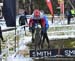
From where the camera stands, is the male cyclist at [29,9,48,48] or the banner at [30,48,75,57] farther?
the male cyclist at [29,9,48,48]

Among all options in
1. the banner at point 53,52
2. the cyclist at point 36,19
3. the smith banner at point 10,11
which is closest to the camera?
the smith banner at point 10,11

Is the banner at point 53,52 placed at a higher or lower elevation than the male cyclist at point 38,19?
lower

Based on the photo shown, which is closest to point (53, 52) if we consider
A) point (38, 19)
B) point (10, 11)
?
point (38, 19)

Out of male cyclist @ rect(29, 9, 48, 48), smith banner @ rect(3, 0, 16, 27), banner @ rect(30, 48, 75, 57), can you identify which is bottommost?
banner @ rect(30, 48, 75, 57)

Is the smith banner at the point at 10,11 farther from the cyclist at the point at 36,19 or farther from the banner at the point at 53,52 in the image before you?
the cyclist at the point at 36,19

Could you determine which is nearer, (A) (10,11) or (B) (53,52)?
(A) (10,11)

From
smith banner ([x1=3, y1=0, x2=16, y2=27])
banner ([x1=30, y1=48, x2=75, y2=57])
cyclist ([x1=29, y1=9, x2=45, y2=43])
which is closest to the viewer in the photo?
smith banner ([x1=3, y1=0, x2=16, y2=27])

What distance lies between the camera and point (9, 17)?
Answer: 8.37 metres

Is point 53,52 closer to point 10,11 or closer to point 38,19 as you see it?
point 38,19

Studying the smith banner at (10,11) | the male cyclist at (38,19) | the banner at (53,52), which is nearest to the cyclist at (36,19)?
the male cyclist at (38,19)

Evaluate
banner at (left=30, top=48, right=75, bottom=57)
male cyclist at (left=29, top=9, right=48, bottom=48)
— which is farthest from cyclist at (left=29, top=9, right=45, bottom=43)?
banner at (left=30, top=48, right=75, bottom=57)

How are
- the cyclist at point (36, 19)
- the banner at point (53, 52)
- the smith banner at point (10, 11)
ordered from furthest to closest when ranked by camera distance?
the cyclist at point (36, 19), the banner at point (53, 52), the smith banner at point (10, 11)

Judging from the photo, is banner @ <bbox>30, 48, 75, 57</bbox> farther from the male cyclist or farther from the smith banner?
the smith banner

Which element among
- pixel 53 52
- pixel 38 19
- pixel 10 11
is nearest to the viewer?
pixel 10 11
